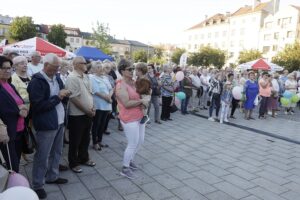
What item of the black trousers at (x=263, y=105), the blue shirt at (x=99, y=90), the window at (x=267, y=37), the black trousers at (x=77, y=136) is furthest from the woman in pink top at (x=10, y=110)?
the window at (x=267, y=37)

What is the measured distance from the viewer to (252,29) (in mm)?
56469

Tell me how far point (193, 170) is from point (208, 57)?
46252 millimetres

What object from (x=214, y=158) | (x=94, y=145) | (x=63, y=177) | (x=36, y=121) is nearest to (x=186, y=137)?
(x=214, y=158)

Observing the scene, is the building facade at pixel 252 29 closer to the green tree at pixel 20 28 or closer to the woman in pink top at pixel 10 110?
the green tree at pixel 20 28

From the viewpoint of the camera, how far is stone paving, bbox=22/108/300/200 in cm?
384

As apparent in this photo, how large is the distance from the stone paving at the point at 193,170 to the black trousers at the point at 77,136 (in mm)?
283

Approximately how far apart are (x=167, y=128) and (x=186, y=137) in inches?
39.4

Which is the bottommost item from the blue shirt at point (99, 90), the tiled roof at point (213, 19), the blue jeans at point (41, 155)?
the blue jeans at point (41, 155)

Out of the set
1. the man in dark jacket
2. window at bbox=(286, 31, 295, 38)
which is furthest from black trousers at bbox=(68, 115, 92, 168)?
window at bbox=(286, 31, 295, 38)

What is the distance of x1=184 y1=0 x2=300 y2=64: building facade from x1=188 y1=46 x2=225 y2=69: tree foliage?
9816mm

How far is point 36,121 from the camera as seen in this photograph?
335cm

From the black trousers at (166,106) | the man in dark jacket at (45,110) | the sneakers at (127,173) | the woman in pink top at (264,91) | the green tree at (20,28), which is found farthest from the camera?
the green tree at (20,28)

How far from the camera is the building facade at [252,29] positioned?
48.5 m

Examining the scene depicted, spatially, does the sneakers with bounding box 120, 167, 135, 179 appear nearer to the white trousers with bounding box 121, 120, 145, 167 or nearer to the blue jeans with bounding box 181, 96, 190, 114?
the white trousers with bounding box 121, 120, 145, 167
